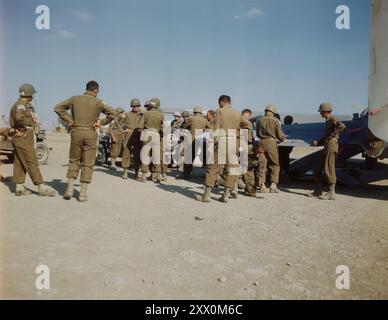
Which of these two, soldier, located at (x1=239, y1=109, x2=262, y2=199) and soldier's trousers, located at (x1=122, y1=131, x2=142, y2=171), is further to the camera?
soldier's trousers, located at (x1=122, y1=131, x2=142, y2=171)

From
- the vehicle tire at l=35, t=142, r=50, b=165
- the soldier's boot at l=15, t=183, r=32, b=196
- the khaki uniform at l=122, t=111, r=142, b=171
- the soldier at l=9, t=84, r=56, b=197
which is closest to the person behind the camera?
the soldier at l=9, t=84, r=56, b=197

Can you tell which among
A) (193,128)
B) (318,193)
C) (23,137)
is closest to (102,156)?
(193,128)

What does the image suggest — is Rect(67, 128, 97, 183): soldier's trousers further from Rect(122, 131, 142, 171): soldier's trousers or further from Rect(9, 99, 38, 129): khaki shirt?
Rect(122, 131, 142, 171): soldier's trousers

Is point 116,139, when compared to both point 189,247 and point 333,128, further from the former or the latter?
point 189,247

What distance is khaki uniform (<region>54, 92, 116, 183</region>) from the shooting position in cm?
630

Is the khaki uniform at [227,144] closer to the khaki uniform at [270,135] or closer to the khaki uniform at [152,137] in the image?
the khaki uniform at [270,135]

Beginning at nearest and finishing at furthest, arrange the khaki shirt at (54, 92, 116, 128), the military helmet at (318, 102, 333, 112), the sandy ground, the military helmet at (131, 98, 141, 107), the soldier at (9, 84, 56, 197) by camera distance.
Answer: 1. the sandy ground
2. the khaki shirt at (54, 92, 116, 128)
3. the soldier at (9, 84, 56, 197)
4. the military helmet at (318, 102, 333, 112)
5. the military helmet at (131, 98, 141, 107)

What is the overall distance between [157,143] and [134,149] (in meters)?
0.88

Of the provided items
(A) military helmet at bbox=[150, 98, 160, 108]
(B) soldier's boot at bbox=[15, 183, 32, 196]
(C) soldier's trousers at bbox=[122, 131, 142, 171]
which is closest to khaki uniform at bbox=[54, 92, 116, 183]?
(B) soldier's boot at bbox=[15, 183, 32, 196]

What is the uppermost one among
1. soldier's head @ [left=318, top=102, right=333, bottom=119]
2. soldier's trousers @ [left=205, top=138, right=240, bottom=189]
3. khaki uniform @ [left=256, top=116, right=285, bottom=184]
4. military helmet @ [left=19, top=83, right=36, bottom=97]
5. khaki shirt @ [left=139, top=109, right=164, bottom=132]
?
military helmet @ [left=19, top=83, right=36, bottom=97]

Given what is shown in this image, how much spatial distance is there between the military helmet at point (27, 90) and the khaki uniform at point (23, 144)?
145 mm

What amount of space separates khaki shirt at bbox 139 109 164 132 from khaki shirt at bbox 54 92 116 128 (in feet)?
9.35

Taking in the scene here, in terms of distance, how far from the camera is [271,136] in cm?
817
